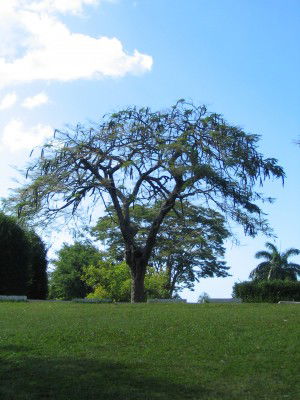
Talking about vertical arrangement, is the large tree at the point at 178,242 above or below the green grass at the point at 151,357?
above

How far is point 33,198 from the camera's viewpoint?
2409cm

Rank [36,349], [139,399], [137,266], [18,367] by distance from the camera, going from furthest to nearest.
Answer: [137,266] < [36,349] < [18,367] < [139,399]

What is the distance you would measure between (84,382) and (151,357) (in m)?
1.82

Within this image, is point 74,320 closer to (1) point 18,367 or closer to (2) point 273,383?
(1) point 18,367

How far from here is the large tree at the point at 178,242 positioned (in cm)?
3584

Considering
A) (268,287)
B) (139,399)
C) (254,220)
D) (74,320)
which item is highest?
(254,220)

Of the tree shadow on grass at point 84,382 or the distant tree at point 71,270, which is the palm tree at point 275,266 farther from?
the tree shadow on grass at point 84,382

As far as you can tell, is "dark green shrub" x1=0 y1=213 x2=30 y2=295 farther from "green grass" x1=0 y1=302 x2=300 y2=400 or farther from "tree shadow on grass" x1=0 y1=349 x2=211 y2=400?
"tree shadow on grass" x1=0 y1=349 x2=211 y2=400

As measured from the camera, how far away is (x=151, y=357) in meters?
10.3

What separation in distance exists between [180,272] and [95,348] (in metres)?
38.6

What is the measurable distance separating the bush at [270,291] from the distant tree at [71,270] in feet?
71.8

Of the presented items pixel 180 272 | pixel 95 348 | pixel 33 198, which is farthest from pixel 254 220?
pixel 180 272

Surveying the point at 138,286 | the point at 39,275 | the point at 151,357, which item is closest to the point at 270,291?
the point at 138,286

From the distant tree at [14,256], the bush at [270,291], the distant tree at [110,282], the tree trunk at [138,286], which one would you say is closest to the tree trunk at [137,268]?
the tree trunk at [138,286]
